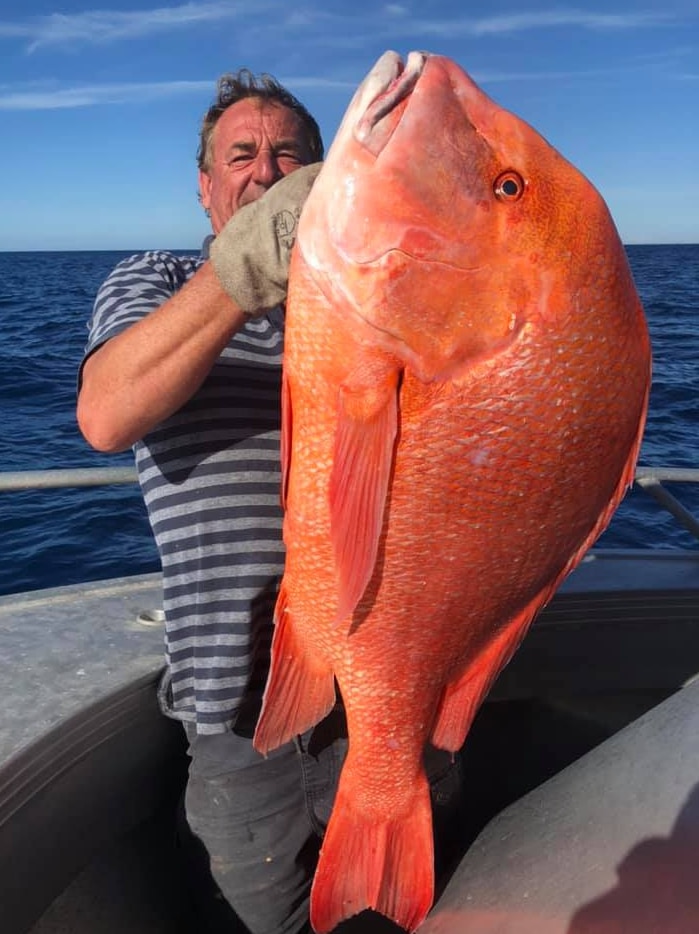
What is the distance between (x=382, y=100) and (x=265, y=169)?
831 millimetres

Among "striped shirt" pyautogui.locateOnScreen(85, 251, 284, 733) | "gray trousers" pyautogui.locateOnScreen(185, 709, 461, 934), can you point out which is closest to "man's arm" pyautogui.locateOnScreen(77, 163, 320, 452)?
"striped shirt" pyautogui.locateOnScreen(85, 251, 284, 733)

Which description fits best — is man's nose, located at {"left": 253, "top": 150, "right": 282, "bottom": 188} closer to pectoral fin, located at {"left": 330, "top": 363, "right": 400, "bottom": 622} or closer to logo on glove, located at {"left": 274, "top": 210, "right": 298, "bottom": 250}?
logo on glove, located at {"left": 274, "top": 210, "right": 298, "bottom": 250}

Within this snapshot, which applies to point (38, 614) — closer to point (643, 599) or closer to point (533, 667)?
point (533, 667)

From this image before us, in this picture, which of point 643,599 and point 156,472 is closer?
point 156,472

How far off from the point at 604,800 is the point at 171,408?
1149 mm

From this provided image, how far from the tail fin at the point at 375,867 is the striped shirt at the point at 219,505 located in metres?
0.41

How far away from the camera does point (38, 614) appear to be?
3.06m

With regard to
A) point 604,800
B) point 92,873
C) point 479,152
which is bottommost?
point 92,873

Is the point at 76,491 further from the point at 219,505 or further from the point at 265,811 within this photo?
the point at 219,505

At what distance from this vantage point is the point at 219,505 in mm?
1932

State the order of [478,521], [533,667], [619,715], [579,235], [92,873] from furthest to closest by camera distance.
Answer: [619,715] < [533,667] < [92,873] < [478,521] < [579,235]

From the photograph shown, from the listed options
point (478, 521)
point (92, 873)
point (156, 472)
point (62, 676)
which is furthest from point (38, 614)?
point (478, 521)

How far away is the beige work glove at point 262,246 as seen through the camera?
1469mm

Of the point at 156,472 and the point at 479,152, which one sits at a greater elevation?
the point at 479,152
